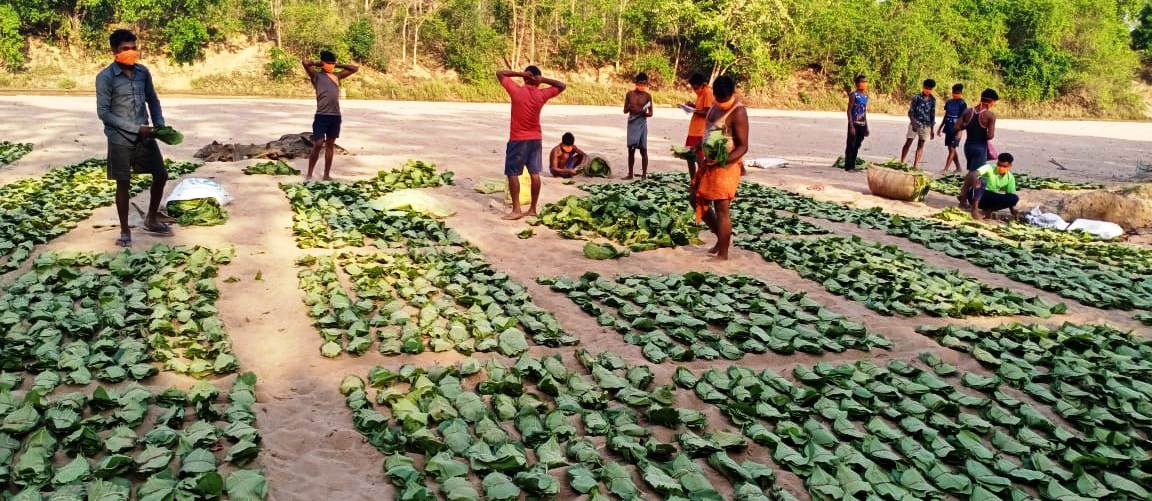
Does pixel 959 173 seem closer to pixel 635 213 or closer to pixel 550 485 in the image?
pixel 635 213

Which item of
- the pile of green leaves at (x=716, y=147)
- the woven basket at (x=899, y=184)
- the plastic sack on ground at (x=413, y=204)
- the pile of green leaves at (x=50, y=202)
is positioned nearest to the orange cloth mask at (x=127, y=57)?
the pile of green leaves at (x=50, y=202)

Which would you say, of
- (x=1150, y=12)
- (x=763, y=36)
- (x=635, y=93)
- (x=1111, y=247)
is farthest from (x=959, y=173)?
(x=1150, y=12)

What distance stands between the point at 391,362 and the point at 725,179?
429 centimetres

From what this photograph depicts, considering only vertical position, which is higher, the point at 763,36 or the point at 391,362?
the point at 763,36

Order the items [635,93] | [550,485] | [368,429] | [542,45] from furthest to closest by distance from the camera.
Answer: [542,45], [635,93], [368,429], [550,485]

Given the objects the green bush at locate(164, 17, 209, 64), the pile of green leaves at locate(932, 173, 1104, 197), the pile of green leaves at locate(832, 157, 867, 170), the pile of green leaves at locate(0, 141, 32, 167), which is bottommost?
the pile of green leaves at locate(932, 173, 1104, 197)

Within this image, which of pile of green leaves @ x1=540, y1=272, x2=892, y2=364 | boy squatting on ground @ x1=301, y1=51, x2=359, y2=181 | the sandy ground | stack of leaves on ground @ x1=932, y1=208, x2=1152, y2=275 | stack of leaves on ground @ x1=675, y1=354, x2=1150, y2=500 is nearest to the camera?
stack of leaves on ground @ x1=675, y1=354, x2=1150, y2=500

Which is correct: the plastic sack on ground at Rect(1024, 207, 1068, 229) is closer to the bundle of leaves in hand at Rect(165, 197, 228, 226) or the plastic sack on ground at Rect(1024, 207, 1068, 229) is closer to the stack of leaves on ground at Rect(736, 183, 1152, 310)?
the stack of leaves on ground at Rect(736, 183, 1152, 310)

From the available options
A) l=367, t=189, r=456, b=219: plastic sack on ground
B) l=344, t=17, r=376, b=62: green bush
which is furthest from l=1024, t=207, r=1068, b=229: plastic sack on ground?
l=344, t=17, r=376, b=62: green bush

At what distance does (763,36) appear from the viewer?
4697 cm

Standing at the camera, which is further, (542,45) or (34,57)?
(542,45)

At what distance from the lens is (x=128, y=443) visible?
3930 millimetres

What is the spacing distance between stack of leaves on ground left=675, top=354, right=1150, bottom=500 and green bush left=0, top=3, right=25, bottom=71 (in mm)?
38221

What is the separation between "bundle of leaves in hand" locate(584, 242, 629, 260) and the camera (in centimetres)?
841
